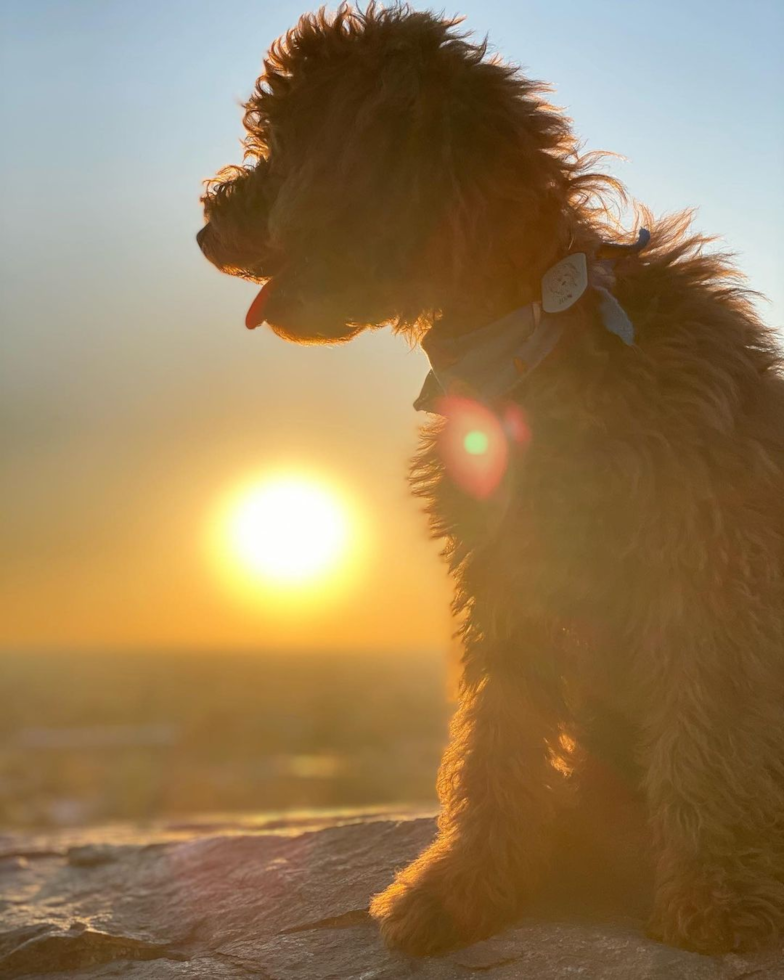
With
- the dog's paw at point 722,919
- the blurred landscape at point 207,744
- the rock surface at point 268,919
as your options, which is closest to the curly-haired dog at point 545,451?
the dog's paw at point 722,919

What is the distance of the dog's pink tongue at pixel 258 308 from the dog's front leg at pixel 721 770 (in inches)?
77.7

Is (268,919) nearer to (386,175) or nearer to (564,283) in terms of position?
(564,283)

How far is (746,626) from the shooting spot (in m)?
3.42

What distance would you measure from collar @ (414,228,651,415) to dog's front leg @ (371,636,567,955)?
100cm

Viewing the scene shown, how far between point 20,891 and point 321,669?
142 metres

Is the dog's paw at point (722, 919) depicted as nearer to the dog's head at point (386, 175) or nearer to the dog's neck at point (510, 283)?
the dog's neck at point (510, 283)

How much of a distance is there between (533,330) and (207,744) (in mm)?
63708

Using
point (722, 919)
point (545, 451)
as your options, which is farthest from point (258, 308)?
point (722, 919)

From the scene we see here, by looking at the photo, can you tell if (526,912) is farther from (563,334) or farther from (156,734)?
(156,734)

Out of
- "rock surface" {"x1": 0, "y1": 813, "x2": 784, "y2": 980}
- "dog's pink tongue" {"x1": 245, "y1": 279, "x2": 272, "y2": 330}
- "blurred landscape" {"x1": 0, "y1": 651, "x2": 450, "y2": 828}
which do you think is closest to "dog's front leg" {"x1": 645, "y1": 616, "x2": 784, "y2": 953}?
"rock surface" {"x1": 0, "y1": 813, "x2": 784, "y2": 980}

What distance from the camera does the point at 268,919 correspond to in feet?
14.9

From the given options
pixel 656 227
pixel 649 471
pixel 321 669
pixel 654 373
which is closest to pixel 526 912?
pixel 649 471

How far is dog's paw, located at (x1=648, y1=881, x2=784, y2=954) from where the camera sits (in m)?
3.24

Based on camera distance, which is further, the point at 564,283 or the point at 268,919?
the point at 268,919
